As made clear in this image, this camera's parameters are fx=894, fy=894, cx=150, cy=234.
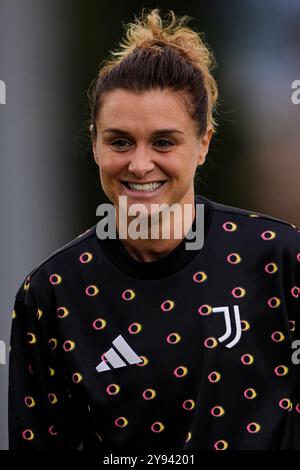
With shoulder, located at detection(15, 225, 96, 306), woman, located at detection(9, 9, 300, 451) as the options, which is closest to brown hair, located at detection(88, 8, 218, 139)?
woman, located at detection(9, 9, 300, 451)

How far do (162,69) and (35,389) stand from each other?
87 cm

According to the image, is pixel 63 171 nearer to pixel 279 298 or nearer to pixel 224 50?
pixel 224 50

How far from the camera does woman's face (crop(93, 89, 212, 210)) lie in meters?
2.09

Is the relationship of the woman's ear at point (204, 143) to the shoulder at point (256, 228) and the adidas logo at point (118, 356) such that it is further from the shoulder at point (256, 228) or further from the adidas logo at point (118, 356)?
the adidas logo at point (118, 356)

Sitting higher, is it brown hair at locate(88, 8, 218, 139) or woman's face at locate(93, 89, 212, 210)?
brown hair at locate(88, 8, 218, 139)

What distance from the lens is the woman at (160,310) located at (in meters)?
2.12

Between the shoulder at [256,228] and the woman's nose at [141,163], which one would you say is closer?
the woman's nose at [141,163]

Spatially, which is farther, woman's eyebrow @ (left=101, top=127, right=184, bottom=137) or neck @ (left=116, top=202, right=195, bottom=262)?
neck @ (left=116, top=202, right=195, bottom=262)

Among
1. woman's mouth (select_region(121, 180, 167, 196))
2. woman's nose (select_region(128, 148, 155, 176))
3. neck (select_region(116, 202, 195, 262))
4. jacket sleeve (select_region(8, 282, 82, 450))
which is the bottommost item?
jacket sleeve (select_region(8, 282, 82, 450))

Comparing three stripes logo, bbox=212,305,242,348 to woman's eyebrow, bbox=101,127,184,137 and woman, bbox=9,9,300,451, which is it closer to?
woman, bbox=9,9,300,451

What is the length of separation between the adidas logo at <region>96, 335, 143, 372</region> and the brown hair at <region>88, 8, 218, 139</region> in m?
0.52

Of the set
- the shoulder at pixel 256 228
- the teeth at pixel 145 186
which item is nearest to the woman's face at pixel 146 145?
the teeth at pixel 145 186

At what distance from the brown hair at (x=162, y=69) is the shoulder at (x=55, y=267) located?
11.0 inches

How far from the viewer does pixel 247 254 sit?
2.21m
